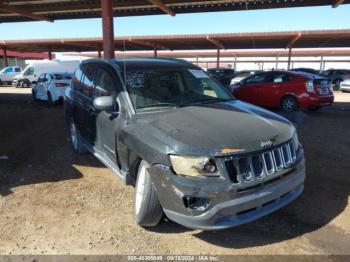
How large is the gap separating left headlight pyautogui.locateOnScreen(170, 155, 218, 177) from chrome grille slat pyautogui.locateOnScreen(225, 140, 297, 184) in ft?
0.49

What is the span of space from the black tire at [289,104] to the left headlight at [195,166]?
9.88 m

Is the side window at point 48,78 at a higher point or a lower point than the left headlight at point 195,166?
lower

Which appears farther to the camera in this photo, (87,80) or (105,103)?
(87,80)

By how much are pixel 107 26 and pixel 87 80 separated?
5748mm

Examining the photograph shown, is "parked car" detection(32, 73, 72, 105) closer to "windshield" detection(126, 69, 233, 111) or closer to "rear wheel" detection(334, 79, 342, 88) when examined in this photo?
"windshield" detection(126, 69, 233, 111)

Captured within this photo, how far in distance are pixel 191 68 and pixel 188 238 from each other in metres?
2.61

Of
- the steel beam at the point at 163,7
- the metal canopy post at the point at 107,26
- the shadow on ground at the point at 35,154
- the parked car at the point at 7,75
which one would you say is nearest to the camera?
the shadow on ground at the point at 35,154

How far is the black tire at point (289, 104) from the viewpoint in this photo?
486 inches

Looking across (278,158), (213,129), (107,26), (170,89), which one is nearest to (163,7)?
(107,26)

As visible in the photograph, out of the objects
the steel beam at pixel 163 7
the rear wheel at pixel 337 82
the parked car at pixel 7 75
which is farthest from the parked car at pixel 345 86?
the parked car at pixel 7 75

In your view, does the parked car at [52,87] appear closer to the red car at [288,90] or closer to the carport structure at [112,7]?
the carport structure at [112,7]

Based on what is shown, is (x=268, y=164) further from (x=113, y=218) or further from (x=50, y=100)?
(x=50, y=100)

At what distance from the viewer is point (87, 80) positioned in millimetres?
5898

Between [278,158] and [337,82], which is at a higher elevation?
[278,158]
